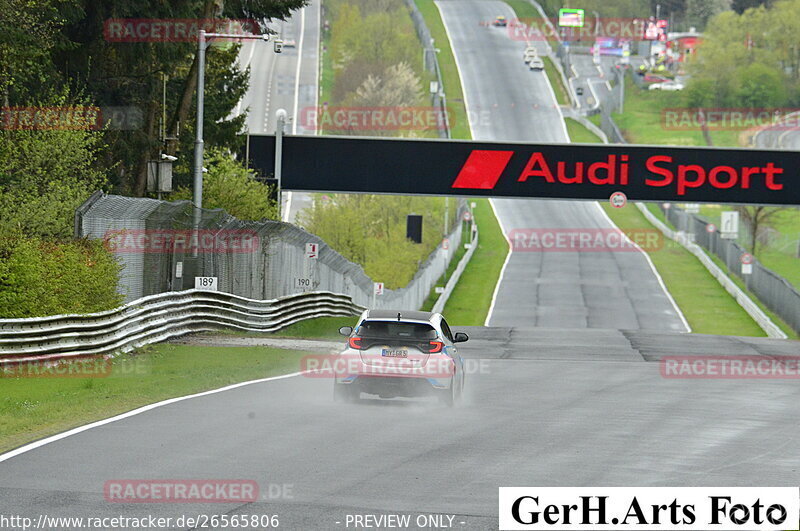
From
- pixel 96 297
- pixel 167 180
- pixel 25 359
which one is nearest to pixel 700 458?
pixel 25 359

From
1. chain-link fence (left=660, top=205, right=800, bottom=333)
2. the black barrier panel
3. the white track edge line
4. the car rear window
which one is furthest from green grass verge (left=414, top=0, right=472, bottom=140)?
the car rear window

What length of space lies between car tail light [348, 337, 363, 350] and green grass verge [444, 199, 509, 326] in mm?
41495

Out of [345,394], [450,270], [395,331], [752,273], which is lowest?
[450,270]

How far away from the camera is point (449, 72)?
143 metres

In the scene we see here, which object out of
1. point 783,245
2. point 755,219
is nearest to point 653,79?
point 783,245

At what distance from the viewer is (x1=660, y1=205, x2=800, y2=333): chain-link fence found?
57906mm

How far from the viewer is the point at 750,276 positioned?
72.4 metres

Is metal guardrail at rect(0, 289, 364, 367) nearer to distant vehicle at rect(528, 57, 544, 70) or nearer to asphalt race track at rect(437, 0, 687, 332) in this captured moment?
asphalt race track at rect(437, 0, 687, 332)

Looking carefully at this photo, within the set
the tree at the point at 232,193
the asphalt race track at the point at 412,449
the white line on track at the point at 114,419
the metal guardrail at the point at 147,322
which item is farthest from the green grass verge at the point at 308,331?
the asphalt race track at the point at 412,449

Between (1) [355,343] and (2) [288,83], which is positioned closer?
(1) [355,343]

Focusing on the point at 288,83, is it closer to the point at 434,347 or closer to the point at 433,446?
the point at 434,347

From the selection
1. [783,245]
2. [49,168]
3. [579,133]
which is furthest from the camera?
[579,133]

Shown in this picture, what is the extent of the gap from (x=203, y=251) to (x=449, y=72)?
11289 cm

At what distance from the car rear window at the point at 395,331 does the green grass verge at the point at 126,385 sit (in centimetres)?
260
